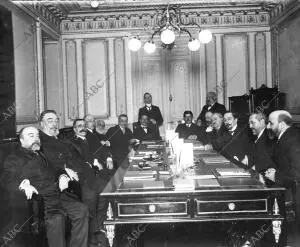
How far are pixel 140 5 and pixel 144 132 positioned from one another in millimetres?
3187

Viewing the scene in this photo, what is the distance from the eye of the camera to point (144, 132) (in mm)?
8109

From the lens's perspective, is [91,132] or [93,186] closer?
[93,186]

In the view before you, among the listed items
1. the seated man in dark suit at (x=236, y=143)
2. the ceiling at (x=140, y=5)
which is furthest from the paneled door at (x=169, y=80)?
the seated man in dark suit at (x=236, y=143)

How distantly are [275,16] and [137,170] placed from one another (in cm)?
732

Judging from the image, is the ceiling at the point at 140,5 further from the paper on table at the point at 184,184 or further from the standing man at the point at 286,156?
the paper on table at the point at 184,184

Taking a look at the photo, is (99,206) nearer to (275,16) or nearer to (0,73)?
(0,73)

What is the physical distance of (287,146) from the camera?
344cm

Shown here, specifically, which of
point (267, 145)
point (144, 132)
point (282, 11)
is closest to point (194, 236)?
point (267, 145)

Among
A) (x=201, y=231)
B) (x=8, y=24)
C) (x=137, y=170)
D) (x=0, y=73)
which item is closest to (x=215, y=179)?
(x=137, y=170)

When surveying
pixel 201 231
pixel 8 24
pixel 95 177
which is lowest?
pixel 201 231

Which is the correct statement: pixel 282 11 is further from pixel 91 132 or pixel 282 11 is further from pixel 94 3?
pixel 91 132

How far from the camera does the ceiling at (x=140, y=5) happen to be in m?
9.16

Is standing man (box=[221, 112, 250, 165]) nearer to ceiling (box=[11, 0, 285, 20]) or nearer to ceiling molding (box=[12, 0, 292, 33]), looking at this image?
ceiling (box=[11, 0, 285, 20])

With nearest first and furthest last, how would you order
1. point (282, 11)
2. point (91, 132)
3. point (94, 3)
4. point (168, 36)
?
point (168, 36) < point (91, 132) < point (282, 11) < point (94, 3)
